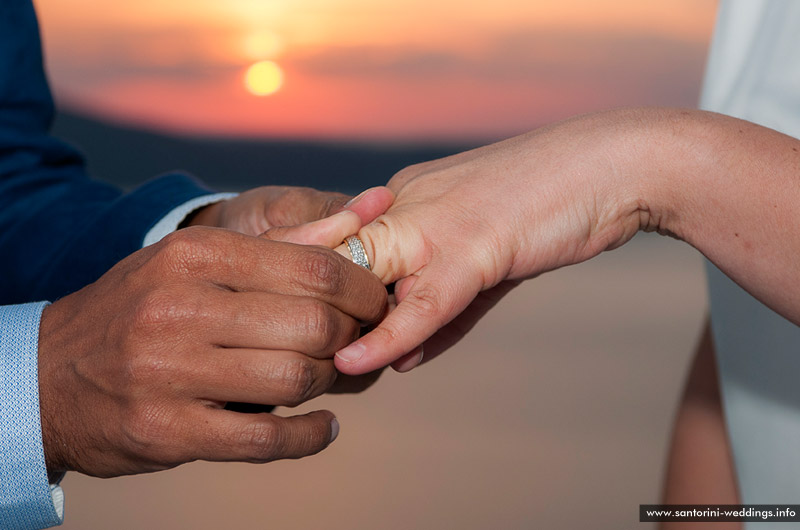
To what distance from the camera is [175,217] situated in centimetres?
113

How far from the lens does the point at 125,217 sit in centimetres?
116

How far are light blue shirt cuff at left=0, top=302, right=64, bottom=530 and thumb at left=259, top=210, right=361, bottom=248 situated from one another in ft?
0.95

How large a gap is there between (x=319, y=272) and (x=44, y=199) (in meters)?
0.76

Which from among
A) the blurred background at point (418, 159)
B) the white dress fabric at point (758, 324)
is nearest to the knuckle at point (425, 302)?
the white dress fabric at point (758, 324)

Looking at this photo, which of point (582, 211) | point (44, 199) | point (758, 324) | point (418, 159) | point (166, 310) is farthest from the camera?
point (418, 159)

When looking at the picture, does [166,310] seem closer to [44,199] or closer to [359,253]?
[359,253]

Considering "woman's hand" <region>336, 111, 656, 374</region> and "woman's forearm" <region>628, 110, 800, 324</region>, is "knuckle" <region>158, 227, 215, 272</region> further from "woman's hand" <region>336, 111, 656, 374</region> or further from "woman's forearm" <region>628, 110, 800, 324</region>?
"woman's forearm" <region>628, 110, 800, 324</region>

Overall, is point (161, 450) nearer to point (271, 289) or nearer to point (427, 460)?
point (271, 289)

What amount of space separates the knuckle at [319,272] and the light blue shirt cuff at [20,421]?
0.31 metres

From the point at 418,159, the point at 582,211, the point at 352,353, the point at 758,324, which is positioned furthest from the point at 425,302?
the point at 418,159

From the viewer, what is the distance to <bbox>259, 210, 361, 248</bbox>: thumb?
87 centimetres

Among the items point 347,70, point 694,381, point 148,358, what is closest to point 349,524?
point 694,381

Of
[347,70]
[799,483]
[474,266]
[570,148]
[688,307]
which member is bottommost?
[799,483]

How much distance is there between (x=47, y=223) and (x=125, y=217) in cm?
19
